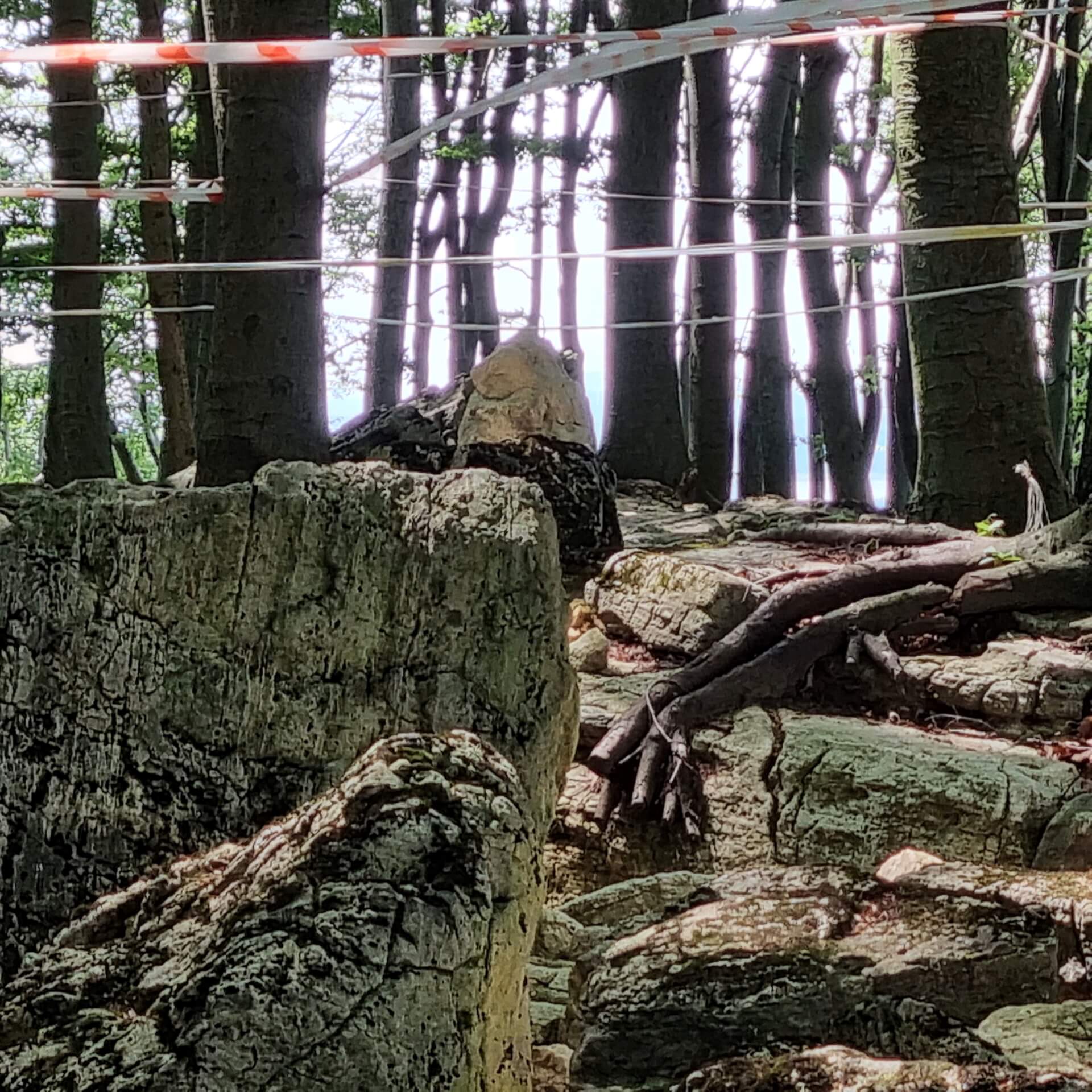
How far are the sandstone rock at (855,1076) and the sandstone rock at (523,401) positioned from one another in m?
4.64

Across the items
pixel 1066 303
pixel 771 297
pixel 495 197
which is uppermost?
pixel 495 197

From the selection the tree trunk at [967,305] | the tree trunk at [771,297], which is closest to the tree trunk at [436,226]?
the tree trunk at [771,297]

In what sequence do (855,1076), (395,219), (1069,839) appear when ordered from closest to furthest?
(855,1076) < (1069,839) < (395,219)

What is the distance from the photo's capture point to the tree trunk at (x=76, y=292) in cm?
877

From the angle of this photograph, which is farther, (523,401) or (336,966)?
(523,401)

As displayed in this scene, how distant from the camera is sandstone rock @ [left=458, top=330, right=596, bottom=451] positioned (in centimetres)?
657

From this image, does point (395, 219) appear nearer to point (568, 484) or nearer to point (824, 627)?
point (568, 484)

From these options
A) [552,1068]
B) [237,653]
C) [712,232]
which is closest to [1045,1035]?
[552,1068]

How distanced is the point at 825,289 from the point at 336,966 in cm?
1328

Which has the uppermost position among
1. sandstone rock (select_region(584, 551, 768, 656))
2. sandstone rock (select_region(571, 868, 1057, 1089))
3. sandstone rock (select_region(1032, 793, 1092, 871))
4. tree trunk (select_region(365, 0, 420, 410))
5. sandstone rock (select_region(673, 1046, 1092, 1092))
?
tree trunk (select_region(365, 0, 420, 410))

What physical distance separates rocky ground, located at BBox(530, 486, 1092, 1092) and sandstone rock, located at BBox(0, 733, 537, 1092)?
606mm

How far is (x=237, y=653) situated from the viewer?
279 cm

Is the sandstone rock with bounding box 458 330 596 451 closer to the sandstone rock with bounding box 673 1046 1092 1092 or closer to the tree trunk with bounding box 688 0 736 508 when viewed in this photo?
the tree trunk with bounding box 688 0 736 508

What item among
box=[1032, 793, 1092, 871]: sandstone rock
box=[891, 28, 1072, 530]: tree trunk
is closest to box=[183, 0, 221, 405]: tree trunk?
box=[891, 28, 1072, 530]: tree trunk
